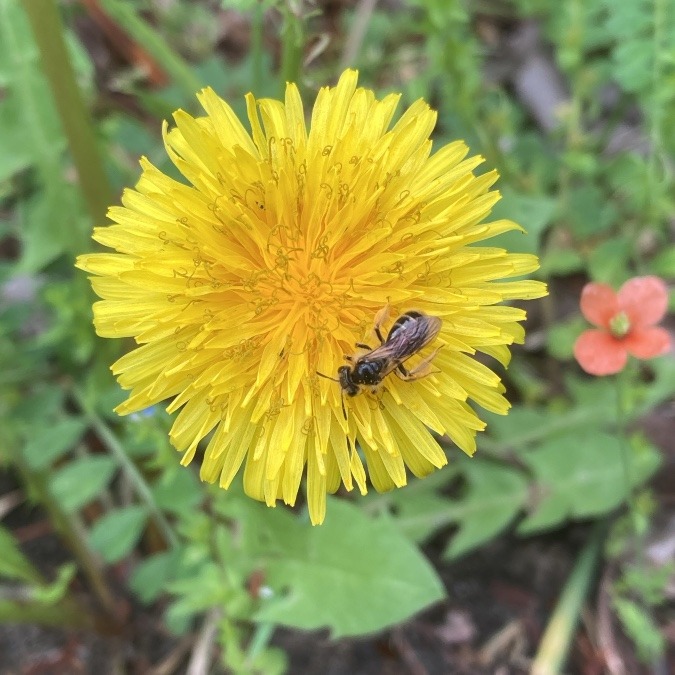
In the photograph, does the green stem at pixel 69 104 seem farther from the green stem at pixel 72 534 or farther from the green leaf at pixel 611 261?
the green leaf at pixel 611 261

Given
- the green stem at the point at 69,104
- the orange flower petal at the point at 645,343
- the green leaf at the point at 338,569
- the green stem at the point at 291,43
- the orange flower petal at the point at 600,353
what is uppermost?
the green stem at the point at 69,104

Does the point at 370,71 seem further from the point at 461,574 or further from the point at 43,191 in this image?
the point at 461,574

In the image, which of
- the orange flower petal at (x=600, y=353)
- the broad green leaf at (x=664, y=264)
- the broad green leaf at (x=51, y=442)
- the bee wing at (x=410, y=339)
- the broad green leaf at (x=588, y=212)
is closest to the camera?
the bee wing at (x=410, y=339)

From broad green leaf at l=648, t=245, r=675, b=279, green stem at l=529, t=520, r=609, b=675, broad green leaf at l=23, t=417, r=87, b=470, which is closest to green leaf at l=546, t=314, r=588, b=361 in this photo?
broad green leaf at l=648, t=245, r=675, b=279

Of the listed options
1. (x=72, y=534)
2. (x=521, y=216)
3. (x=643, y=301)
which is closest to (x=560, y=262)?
(x=521, y=216)

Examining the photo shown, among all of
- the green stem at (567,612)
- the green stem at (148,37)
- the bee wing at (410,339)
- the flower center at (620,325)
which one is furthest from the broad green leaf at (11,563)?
the flower center at (620,325)

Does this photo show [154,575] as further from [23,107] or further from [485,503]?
[23,107]
